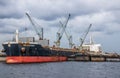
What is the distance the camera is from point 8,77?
69.6 metres

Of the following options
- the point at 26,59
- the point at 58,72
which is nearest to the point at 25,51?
the point at 26,59

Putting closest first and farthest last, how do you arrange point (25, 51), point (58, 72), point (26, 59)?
point (58, 72) < point (26, 59) < point (25, 51)

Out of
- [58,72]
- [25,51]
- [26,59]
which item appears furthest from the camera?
[25,51]

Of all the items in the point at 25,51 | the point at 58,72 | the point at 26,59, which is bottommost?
the point at 58,72

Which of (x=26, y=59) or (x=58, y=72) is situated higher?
(x=26, y=59)

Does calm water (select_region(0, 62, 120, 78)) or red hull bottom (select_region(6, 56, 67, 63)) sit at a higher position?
red hull bottom (select_region(6, 56, 67, 63))

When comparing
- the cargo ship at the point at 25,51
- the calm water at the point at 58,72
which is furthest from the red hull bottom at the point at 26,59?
the calm water at the point at 58,72

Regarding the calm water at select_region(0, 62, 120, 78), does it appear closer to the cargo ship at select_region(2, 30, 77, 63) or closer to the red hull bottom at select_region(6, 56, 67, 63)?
the red hull bottom at select_region(6, 56, 67, 63)

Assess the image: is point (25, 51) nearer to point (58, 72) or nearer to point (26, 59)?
point (26, 59)

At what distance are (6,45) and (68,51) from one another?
39810mm

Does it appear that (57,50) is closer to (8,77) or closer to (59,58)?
(59,58)

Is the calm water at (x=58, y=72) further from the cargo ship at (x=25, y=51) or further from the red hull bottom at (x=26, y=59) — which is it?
the cargo ship at (x=25, y=51)

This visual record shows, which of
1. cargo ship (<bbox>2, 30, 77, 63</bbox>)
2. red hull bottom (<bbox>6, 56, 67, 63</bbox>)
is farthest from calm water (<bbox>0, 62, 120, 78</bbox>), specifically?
cargo ship (<bbox>2, 30, 77, 63</bbox>)

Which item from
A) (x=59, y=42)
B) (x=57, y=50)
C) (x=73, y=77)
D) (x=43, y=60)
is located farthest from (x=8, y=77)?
Result: (x=59, y=42)
